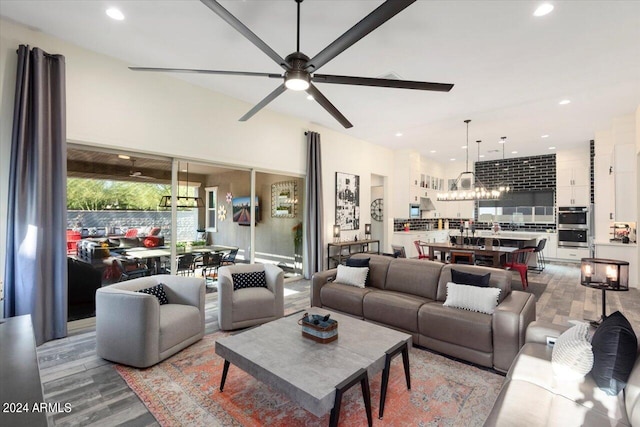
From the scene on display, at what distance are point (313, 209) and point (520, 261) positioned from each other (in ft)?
17.0

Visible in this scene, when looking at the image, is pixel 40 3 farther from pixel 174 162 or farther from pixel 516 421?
pixel 516 421

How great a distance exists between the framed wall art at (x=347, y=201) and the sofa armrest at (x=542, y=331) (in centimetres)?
485

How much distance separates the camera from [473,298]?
300cm

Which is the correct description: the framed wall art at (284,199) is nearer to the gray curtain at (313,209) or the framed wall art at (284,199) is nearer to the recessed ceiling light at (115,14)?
the gray curtain at (313,209)

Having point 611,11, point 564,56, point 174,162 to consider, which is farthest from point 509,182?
point 174,162

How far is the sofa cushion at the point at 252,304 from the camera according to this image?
3.61 m

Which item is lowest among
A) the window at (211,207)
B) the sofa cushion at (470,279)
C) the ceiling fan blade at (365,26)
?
the sofa cushion at (470,279)

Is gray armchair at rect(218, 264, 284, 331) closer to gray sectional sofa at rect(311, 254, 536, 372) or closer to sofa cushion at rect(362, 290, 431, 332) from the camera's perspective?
gray sectional sofa at rect(311, 254, 536, 372)

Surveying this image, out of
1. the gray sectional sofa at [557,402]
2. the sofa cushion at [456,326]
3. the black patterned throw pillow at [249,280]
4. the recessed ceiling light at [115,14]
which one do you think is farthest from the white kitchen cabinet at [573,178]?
the recessed ceiling light at [115,14]

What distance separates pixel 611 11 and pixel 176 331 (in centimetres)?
520

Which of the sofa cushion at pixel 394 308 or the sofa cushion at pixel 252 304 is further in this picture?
the sofa cushion at pixel 252 304

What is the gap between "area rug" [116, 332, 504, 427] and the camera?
208cm

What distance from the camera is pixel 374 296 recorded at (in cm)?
358

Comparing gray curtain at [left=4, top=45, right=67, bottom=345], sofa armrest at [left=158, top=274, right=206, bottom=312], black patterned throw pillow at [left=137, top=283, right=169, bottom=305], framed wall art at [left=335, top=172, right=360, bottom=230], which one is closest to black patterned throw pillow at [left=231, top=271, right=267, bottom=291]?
sofa armrest at [left=158, top=274, right=206, bottom=312]
